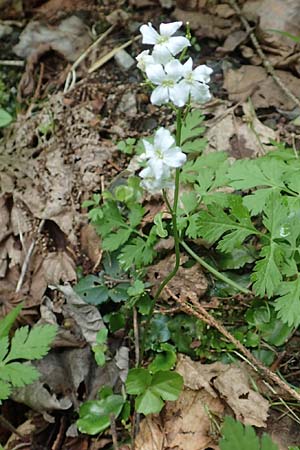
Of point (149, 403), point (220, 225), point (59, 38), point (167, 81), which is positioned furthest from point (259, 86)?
point (149, 403)

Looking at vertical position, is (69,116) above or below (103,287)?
above

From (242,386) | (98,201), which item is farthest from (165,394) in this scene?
(98,201)

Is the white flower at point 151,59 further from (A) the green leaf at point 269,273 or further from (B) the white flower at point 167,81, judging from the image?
(A) the green leaf at point 269,273

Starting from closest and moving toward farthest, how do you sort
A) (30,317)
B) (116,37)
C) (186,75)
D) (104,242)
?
(186,75) < (104,242) < (30,317) < (116,37)

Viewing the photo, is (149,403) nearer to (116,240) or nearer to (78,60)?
(116,240)

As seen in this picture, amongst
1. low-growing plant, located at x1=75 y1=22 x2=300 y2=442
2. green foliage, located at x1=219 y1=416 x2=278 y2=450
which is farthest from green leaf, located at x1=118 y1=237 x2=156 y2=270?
green foliage, located at x1=219 y1=416 x2=278 y2=450

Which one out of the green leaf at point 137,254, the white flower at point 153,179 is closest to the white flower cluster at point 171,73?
the white flower at point 153,179

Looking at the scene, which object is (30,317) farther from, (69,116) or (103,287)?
(69,116)

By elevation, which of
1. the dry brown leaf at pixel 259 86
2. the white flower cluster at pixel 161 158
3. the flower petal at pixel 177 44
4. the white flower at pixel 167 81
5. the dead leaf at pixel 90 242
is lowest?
the dead leaf at pixel 90 242
